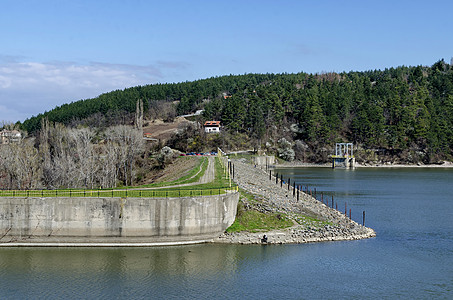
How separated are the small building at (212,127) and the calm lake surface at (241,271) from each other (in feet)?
387

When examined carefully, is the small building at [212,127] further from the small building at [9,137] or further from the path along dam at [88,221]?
the path along dam at [88,221]

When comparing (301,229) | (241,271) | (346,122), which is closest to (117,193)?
(241,271)

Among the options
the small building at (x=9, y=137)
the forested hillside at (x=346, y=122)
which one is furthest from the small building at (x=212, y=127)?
the small building at (x=9, y=137)

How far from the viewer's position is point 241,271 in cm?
3897

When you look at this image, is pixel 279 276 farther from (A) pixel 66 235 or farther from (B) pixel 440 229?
(B) pixel 440 229

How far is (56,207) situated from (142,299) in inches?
612

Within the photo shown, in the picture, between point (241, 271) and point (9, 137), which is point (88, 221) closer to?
point (241, 271)

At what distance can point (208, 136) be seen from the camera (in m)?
158

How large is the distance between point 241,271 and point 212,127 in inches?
5130

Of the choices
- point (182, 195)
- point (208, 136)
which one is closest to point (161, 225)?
point (182, 195)

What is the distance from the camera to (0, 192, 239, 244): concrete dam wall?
44.2 meters

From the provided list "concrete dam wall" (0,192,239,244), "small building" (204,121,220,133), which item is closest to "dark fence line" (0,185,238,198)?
"concrete dam wall" (0,192,239,244)

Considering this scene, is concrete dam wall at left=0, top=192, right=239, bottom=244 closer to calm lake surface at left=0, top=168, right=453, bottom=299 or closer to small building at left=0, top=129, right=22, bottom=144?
calm lake surface at left=0, top=168, right=453, bottom=299

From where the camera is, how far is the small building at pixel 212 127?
6570 inches
